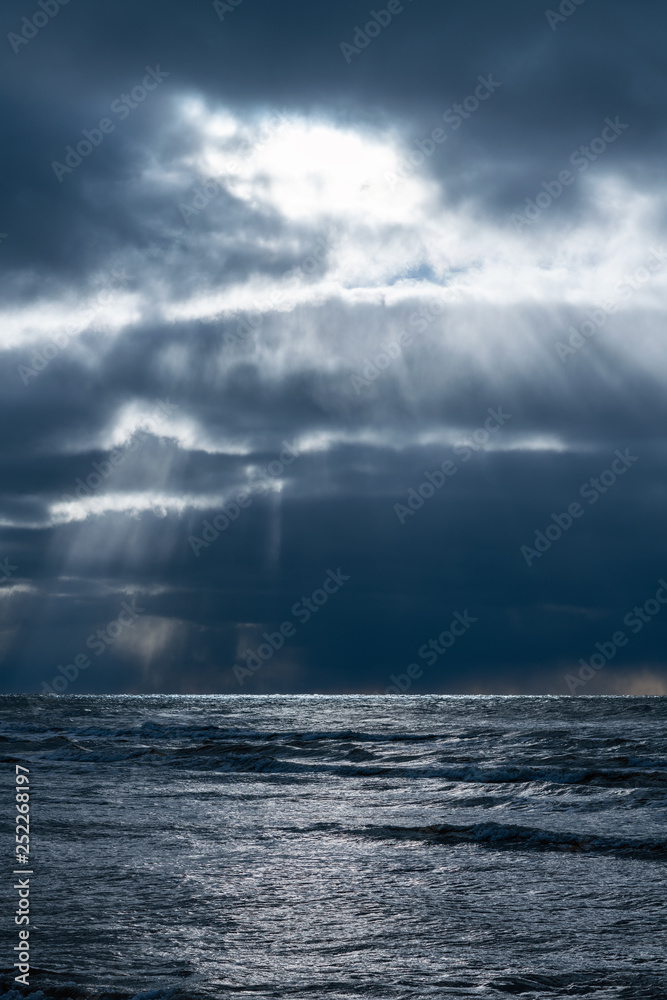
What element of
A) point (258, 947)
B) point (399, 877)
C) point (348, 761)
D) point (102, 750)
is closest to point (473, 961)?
point (258, 947)

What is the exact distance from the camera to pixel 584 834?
13492 millimetres

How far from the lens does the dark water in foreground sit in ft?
21.7

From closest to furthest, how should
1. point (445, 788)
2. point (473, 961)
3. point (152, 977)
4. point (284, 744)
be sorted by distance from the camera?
point (152, 977) < point (473, 961) < point (445, 788) < point (284, 744)

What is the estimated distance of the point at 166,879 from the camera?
33.4 ft

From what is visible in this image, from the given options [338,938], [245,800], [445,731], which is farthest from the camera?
[445,731]

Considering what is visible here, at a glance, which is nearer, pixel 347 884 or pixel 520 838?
pixel 347 884

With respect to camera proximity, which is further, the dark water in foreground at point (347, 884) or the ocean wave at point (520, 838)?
the ocean wave at point (520, 838)

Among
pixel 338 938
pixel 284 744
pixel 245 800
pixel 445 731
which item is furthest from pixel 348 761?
pixel 338 938

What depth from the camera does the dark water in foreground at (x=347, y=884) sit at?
6.60 meters

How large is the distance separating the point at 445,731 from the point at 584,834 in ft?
93.0

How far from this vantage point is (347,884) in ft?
32.7

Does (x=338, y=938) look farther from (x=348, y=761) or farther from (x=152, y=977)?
(x=348, y=761)

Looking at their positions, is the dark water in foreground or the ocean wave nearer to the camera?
the dark water in foreground

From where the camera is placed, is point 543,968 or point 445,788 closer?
point 543,968
